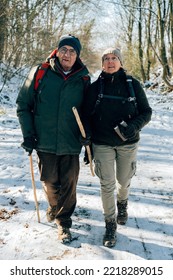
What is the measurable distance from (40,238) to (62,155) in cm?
102

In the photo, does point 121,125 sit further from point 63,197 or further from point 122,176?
point 63,197

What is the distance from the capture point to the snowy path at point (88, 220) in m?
3.63

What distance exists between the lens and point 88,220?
175 inches

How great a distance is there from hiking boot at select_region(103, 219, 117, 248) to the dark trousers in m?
0.46

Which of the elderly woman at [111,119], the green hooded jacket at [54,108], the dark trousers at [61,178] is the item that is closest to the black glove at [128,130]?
the elderly woman at [111,119]

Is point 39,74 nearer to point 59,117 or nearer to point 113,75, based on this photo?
point 59,117

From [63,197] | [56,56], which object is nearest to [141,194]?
[63,197]

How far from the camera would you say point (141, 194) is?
541 cm

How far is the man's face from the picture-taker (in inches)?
144

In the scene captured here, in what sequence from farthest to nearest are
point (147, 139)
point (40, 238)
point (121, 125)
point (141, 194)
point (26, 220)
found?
point (147, 139) → point (141, 194) → point (26, 220) → point (40, 238) → point (121, 125)

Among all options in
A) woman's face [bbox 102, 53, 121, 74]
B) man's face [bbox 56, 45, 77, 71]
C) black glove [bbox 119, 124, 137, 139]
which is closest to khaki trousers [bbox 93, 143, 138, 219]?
black glove [bbox 119, 124, 137, 139]

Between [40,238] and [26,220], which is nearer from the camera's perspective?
[40,238]

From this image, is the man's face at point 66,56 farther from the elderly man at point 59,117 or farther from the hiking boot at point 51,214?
the hiking boot at point 51,214

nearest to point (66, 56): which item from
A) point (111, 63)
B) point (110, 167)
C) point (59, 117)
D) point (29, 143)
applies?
point (111, 63)
